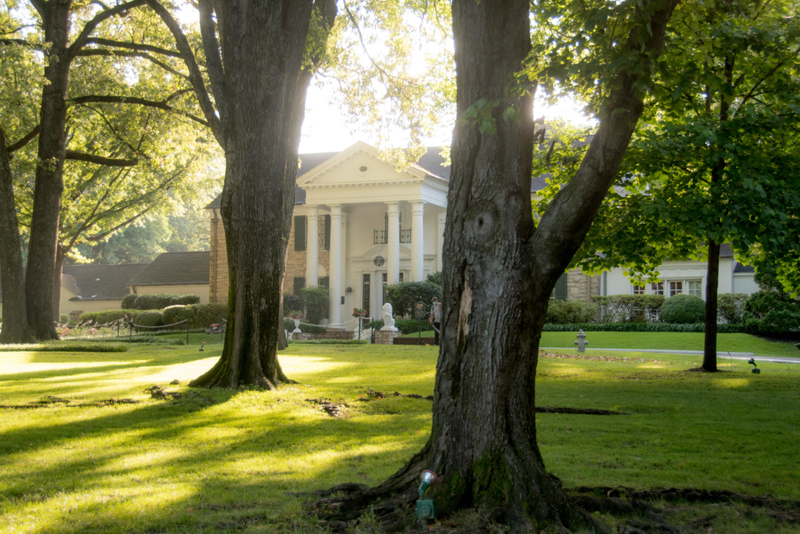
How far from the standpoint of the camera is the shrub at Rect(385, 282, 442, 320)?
28172 millimetres

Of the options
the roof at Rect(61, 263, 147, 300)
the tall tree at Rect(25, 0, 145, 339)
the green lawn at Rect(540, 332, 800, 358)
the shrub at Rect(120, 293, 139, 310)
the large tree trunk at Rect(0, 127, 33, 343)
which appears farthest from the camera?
the roof at Rect(61, 263, 147, 300)

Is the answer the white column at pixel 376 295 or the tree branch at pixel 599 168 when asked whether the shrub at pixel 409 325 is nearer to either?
the white column at pixel 376 295

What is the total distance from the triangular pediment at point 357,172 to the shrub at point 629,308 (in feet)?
31.7

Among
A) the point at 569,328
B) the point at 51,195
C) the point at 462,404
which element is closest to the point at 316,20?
the point at 462,404

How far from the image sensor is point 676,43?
6445 mm

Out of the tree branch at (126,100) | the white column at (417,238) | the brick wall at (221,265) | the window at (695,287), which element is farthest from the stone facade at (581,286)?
the tree branch at (126,100)

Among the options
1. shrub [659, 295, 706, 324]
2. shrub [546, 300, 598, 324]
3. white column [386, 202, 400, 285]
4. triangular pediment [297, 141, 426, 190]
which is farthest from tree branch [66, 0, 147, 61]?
shrub [659, 295, 706, 324]

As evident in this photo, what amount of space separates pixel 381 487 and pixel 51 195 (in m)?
18.4

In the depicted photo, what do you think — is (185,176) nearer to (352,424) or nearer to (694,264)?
(694,264)

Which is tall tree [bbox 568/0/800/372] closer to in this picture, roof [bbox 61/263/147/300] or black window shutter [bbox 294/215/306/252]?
black window shutter [bbox 294/215/306/252]

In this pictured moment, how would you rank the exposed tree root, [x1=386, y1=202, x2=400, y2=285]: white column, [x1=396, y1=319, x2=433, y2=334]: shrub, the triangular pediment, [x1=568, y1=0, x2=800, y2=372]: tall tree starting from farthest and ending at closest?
1. [x1=386, y1=202, x2=400, y2=285]: white column
2. the triangular pediment
3. [x1=396, y1=319, x2=433, y2=334]: shrub
4. [x1=568, y1=0, x2=800, y2=372]: tall tree
5. the exposed tree root

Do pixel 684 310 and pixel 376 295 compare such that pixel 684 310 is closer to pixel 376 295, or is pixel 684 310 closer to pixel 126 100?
pixel 376 295

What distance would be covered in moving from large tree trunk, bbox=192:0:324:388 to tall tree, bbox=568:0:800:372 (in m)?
5.45

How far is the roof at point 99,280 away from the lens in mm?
48938
